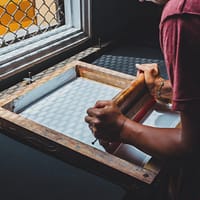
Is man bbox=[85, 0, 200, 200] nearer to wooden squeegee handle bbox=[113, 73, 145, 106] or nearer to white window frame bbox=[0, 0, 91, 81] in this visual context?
wooden squeegee handle bbox=[113, 73, 145, 106]

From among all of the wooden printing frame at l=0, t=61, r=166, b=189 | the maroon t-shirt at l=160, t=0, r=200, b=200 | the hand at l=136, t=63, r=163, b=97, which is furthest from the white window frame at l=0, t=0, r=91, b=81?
the maroon t-shirt at l=160, t=0, r=200, b=200

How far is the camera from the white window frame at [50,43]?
1100 millimetres

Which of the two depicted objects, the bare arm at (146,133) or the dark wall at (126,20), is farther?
the dark wall at (126,20)

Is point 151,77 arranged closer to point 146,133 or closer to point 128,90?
point 128,90

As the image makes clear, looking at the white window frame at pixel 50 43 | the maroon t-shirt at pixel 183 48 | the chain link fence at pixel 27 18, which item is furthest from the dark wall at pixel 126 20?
the maroon t-shirt at pixel 183 48

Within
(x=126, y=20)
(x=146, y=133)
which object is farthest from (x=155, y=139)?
(x=126, y=20)

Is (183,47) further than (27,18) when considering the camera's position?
No

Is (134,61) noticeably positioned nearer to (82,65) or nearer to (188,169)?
(82,65)

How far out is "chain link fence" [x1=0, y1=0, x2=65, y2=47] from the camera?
115 cm

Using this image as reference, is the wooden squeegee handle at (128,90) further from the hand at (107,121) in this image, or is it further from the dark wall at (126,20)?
the dark wall at (126,20)

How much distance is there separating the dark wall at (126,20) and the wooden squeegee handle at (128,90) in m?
0.49

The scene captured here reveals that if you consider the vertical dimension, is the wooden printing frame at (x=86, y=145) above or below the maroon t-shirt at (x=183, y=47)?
below

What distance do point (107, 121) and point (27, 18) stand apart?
26.6 inches

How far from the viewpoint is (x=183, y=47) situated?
1.76ft
